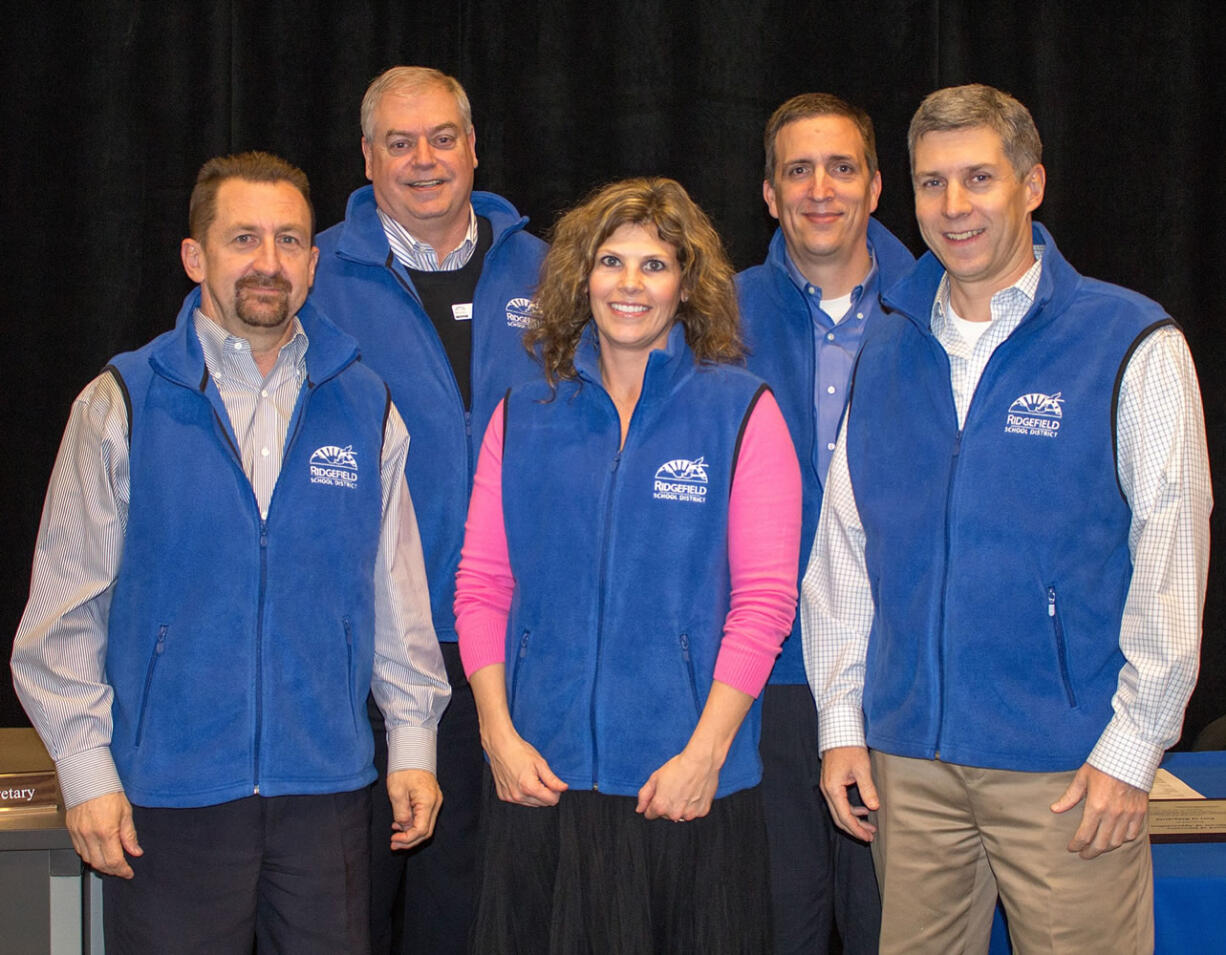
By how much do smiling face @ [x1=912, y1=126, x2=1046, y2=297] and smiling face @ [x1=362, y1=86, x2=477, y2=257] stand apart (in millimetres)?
1114

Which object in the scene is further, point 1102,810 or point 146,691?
point 146,691

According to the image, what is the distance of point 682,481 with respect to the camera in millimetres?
1978

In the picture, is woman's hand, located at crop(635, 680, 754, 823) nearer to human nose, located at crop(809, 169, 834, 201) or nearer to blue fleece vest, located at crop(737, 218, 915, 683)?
blue fleece vest, located at crop(737, 218, 915, 683)

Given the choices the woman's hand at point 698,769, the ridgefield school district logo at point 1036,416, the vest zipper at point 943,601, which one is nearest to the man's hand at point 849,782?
the vest zipper at point 943,601

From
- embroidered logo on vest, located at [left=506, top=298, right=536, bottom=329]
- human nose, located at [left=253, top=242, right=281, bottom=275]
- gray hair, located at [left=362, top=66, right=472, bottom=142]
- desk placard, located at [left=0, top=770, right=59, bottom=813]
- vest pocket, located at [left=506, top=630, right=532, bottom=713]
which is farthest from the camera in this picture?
gray hair, located at [left=362, top=66, right=472, bottom=142]

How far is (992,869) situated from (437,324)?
162 centimetres

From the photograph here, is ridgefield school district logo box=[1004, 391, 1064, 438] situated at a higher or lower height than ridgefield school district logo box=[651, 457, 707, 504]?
higher

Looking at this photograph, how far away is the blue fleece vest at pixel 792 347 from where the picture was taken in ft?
8.06

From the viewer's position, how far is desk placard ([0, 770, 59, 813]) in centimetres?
238

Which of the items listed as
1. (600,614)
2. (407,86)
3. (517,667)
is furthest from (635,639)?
(407,86)

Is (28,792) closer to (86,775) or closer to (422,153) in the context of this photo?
(86,775)

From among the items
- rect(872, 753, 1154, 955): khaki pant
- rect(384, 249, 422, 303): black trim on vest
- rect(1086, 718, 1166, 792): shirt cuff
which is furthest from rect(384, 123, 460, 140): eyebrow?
rect(1086, 718, 1166, 792): shirt cuff

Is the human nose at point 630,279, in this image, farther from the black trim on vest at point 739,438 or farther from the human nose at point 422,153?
the human nose at point 422,153

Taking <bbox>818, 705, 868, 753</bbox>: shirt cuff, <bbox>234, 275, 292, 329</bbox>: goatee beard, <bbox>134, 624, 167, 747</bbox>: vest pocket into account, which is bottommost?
<bbox>818, 705, 868, 753</bbox>: shirt cuff
